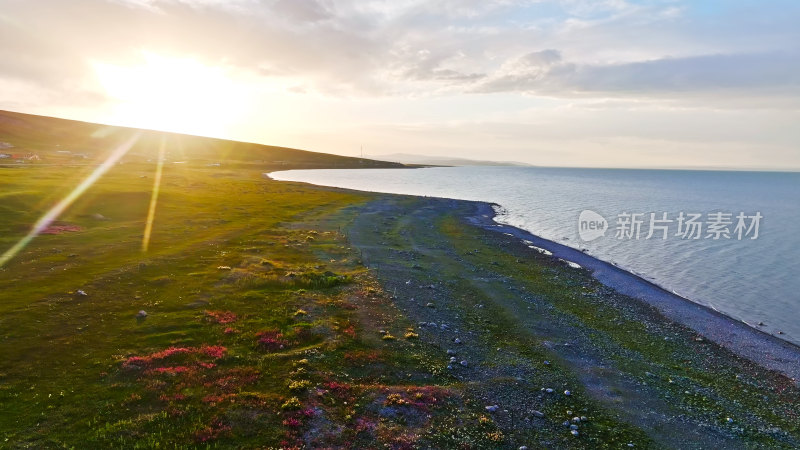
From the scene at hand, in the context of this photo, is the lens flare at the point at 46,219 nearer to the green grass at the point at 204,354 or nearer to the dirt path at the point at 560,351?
the green grass at the point at 204,354

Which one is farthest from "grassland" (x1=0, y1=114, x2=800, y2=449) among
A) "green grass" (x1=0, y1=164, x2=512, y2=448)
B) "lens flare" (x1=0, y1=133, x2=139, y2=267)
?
"lens flare" (x1=0, y1=133, x2=139, y2=267)

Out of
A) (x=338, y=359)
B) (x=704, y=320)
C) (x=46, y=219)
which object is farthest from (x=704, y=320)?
(x=46, y=219)

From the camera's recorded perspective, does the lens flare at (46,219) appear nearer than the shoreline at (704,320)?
No

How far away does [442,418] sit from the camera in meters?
19.3

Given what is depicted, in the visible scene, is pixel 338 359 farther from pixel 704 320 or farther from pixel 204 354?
pixel 704 320

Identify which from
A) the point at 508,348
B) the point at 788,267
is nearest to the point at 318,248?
the point at 508,348

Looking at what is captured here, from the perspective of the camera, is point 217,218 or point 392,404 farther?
Answer: point 217,218

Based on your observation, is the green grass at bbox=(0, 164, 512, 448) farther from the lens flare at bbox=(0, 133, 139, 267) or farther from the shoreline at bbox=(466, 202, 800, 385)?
the shoreline at bbox=(466, 202, 800, 385)

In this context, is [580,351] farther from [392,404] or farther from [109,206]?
[109,206]

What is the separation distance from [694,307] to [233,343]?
42599mm

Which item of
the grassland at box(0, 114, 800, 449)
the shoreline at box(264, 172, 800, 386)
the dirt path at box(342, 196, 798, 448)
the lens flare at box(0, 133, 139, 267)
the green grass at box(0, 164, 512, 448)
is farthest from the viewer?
the lens flare at box(0, 133, 139, 267)

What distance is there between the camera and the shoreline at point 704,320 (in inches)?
1198

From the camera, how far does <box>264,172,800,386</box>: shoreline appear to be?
30422mm

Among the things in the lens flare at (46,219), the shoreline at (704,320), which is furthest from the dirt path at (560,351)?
the lens flare at (46,219)
